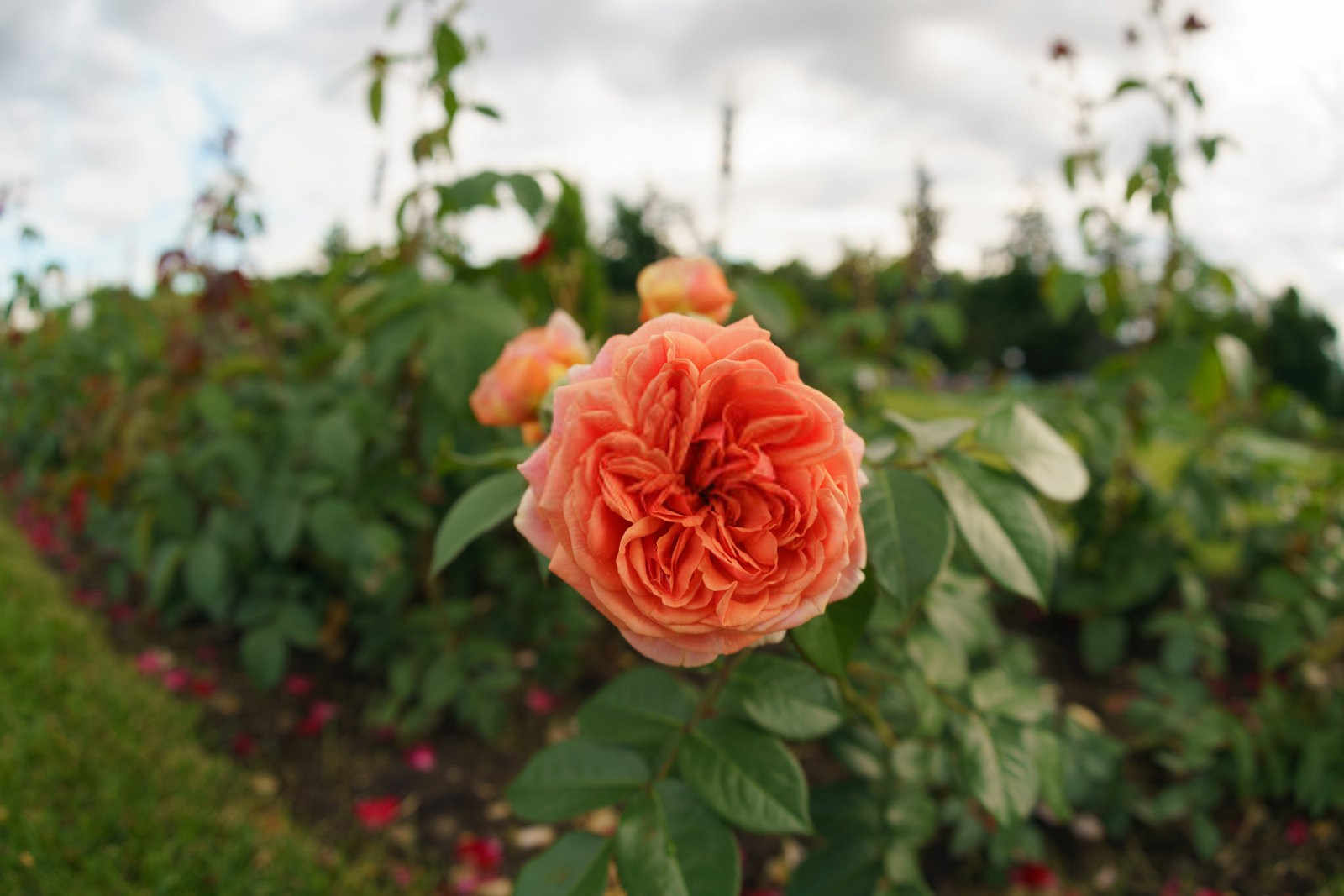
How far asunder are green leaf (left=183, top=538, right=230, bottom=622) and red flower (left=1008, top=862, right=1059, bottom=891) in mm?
2081

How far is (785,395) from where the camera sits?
639 millimetres

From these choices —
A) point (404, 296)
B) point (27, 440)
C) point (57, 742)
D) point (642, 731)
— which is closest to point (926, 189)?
point (404, 296)

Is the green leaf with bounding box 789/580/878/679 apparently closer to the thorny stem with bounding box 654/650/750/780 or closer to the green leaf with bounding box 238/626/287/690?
the thorny stem with bounding box 654/650/750/780

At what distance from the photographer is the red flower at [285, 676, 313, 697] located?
2562mm

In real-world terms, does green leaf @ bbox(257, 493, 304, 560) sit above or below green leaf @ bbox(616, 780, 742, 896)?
below

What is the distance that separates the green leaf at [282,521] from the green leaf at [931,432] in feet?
5.12

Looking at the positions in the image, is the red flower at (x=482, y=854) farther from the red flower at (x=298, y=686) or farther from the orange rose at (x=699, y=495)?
the orange rose at (x=699, y=495)

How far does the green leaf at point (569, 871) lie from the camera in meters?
0.87

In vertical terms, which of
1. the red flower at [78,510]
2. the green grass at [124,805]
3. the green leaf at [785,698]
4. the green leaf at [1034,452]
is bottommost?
the red flower at [78,510]

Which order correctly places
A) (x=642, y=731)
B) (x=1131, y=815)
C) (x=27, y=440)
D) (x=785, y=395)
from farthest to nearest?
(x=27, y=440) → (x=1131, y=815) → (x=642, y=731) → (x=785, y=395)

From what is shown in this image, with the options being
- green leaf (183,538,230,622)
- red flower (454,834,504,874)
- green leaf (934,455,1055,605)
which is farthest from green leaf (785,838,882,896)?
green leaf (183,538,230,622)

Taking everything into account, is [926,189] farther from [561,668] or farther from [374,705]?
[374,705]

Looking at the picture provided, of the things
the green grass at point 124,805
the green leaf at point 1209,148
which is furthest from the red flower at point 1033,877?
the green leaf at point 1209,148

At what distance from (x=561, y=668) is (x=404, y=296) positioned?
50.8 inches
